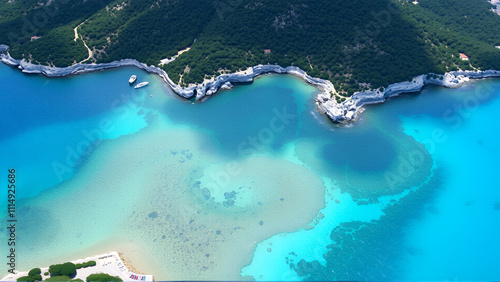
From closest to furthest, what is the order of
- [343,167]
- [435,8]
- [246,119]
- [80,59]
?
[343,167] < [246,119] < [80,59] < [435,8]

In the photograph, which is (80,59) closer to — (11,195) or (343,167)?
(11,195)

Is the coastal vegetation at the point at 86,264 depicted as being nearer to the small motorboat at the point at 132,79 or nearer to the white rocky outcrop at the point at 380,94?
the small motorboat at the point at 132,79

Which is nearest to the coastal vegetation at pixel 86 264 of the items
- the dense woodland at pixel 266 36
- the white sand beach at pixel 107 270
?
the white sand beach at pixel 107 270

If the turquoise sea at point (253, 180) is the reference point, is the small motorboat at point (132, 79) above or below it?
above

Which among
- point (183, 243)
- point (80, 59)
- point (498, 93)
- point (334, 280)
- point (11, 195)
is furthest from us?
point (80, 59)

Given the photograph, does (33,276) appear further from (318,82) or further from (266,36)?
(266,36)

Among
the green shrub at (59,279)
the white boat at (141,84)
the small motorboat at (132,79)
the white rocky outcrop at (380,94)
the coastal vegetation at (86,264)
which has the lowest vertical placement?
the coastal vegetation at (86,264)

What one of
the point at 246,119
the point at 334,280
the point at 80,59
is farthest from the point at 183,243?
the point at 80,59
